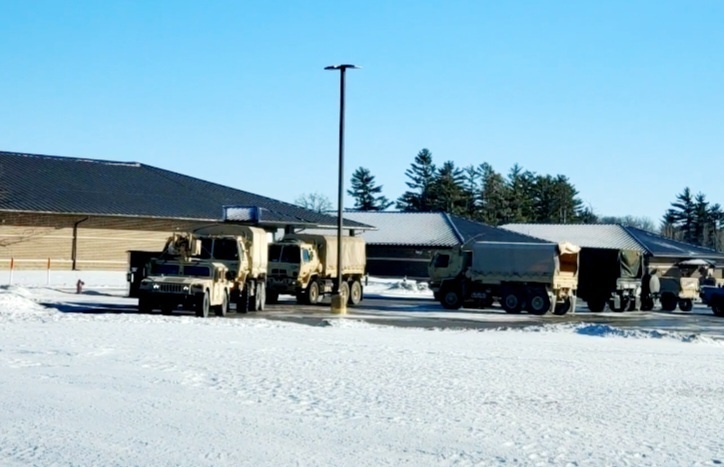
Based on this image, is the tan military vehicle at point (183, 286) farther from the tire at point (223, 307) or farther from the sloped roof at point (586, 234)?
the sloped roof at point (586, 234)

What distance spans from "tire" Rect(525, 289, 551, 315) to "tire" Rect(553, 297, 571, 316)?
111 centimetres

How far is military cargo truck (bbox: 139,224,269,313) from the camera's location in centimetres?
3181

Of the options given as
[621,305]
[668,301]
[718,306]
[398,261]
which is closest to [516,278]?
[621,305]

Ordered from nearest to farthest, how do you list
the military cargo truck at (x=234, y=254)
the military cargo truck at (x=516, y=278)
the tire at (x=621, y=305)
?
1. the military cargo truck at (x=234, y=254)
2. the military cargo truck at (x=516, y=278)
3. the tire at (x=621, y=305)

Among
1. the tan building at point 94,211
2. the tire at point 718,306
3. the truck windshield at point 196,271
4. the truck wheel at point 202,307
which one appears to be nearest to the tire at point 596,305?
the tire at point 718,306

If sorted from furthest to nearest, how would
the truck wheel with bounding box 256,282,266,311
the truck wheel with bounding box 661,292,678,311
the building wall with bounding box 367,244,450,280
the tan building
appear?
the building wall with bounding box 367,244,450,280, the tan building, the truck wheel with bounding box 661,292,678,311, the truck wheel with bounding box 256,282,266,311

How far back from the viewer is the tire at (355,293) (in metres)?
42.3

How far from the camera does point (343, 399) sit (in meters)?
13.9

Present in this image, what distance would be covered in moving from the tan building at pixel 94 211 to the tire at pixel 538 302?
16243mm

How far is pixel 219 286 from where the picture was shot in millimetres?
30547

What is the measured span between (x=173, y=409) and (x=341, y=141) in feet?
69.7

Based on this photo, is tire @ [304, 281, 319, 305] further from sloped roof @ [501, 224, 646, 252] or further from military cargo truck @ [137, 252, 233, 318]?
sloped roof @ [501, 224, 646, 252]

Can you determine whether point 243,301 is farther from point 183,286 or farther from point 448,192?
point 448,192

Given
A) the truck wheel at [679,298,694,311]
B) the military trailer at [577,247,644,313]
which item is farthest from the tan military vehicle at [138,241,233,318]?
the truck wheel at [679,298,694,311]
